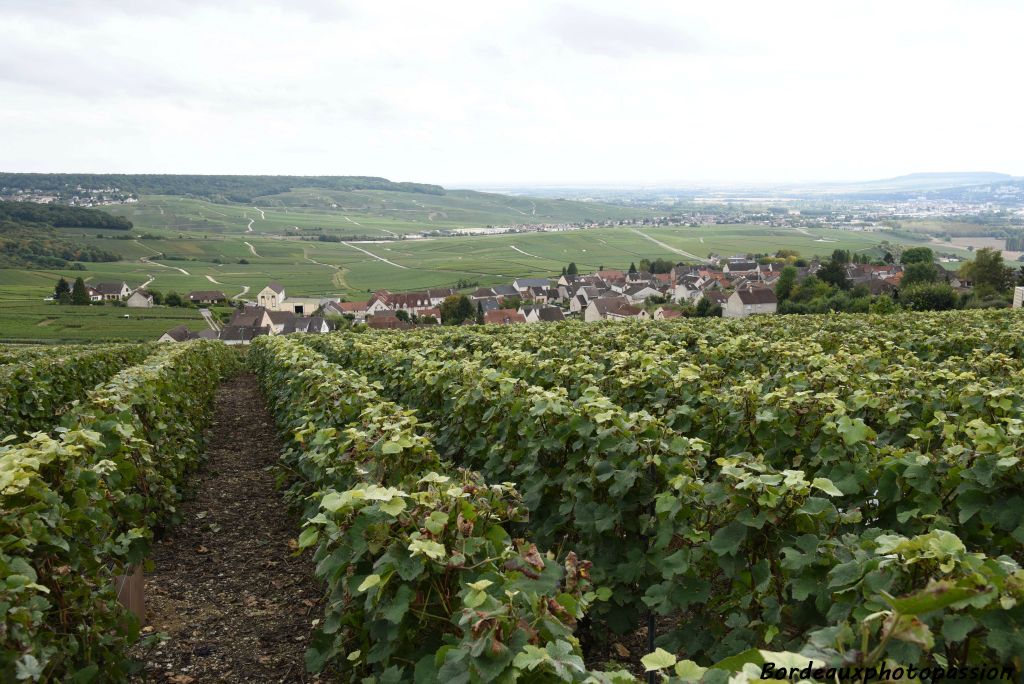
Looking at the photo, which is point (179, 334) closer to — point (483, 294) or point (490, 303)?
point (490, 303)

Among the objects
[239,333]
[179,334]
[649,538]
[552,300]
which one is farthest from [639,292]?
[649,538]

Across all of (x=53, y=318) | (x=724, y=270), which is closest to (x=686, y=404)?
(x=53, y=318)

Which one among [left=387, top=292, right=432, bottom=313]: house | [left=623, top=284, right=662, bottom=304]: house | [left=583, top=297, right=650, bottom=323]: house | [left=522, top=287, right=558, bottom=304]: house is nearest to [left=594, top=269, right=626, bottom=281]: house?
[left=522, top=287, right=558, bottom=304]: house

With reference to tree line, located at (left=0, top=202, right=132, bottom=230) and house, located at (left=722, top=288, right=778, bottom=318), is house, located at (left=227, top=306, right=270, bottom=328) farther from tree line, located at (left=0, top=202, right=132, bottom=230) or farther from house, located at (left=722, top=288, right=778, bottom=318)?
tree line, located at (left=0, top=202, right=132, bottom=230)

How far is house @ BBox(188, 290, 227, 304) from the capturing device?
4149 inches

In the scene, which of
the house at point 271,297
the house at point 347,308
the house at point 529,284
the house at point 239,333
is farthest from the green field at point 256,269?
the house at point 347,308

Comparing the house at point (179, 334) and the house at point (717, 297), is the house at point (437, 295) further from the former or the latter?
the house at point (179, 334)

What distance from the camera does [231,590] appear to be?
7379 millimetres

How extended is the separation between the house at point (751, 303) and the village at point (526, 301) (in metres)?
0.11

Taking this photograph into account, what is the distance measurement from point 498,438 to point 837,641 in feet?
17.5

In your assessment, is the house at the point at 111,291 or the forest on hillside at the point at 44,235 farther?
the forest on hillside at the point at 44,235

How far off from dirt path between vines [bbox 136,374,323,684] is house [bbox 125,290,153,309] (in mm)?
94145

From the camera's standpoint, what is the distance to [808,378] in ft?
25.9

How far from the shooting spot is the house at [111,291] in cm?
10039
